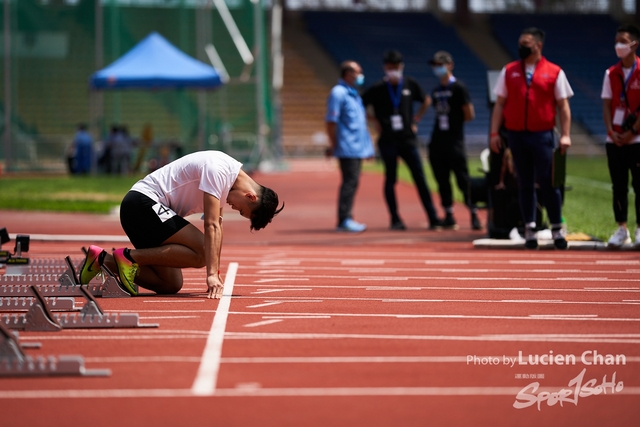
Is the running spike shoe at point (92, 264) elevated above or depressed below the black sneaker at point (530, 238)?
above

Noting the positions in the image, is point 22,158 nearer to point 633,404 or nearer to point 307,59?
point 307,59

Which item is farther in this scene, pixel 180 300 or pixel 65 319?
pixel 180 300

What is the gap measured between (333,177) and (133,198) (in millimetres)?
21175

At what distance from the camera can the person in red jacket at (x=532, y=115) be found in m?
10.5

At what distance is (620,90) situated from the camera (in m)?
10.9

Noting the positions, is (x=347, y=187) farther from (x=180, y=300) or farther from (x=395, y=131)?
(x=180, y=300)

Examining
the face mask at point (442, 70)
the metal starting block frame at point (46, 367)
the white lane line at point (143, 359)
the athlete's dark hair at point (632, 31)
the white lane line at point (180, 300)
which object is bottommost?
the white lane line at point (180, 300)

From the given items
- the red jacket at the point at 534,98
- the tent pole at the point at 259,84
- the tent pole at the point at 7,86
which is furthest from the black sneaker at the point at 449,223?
the tent pole at the point at 7,86

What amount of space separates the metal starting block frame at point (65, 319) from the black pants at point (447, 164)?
8204 mm

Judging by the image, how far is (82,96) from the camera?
3008 cm

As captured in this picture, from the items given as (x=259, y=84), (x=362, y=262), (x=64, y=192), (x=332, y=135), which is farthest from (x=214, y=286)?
(x=259, y=84)

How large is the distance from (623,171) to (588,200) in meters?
8.33

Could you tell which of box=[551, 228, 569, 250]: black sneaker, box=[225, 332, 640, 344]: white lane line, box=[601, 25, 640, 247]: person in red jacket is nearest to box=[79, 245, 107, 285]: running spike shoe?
box=[225, 332, 640, 344]: white lane line

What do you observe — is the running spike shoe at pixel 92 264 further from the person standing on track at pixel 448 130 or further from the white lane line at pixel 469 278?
the person standing on track at pixel 448 130
